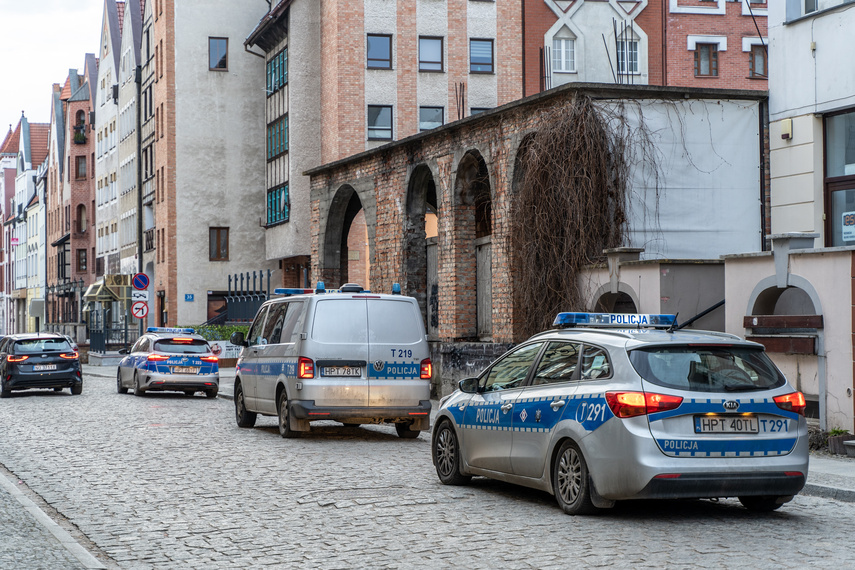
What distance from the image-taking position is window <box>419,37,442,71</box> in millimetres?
46531

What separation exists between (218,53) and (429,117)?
14.0 m

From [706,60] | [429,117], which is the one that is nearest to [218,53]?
[429,117]

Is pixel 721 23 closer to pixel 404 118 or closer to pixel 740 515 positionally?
pixel 404 118

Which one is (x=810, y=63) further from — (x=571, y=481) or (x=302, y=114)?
(x=302, y=114)

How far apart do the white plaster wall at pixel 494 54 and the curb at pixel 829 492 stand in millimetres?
37391

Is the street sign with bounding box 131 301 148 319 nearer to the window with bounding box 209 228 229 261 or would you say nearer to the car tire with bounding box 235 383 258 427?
the window with bounding box 209 228 229 261

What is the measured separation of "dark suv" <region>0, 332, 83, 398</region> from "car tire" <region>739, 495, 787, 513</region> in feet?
69.3

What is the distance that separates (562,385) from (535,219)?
9830mm

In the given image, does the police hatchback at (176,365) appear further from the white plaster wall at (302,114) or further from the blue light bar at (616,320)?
the white plaster wall at (302,114)

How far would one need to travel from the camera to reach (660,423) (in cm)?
877

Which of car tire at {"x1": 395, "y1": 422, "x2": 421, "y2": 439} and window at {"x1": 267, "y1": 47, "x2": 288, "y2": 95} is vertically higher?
window at {"x1": 267, "y1": 47, "x2": 288, "y2": 95}

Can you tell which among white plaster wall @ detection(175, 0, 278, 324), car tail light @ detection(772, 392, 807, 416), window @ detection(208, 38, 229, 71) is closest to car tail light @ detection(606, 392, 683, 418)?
car tail light @ detection(772, 392, 807, 416)

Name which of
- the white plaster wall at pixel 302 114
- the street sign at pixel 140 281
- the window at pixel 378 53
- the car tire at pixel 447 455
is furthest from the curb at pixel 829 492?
the white plaster wall at pixel 302 114

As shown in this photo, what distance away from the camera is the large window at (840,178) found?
17672 mm
